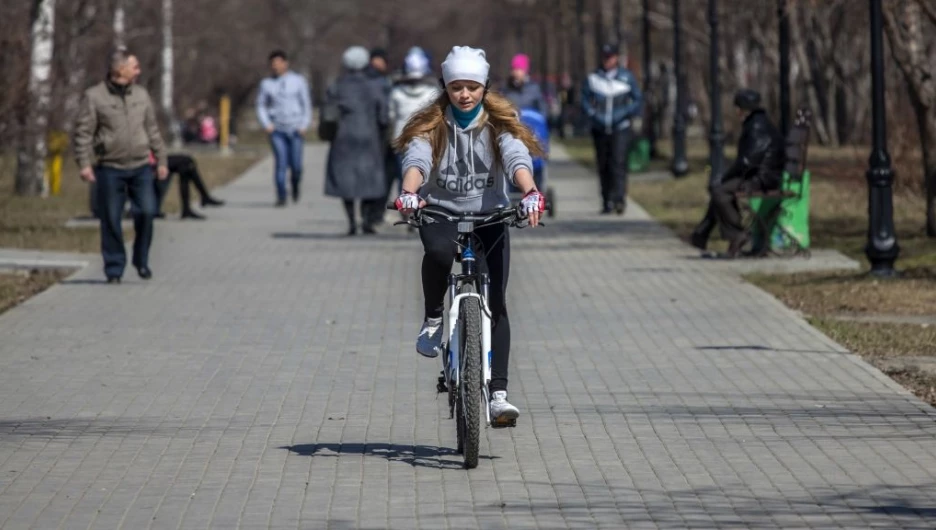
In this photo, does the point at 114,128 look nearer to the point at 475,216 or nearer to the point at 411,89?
the point at 411,89

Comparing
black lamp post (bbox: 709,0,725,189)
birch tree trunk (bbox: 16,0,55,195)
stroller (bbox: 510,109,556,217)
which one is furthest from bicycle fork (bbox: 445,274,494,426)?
black lamp post (bbox: 709,0,725,189)

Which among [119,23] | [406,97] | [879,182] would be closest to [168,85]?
[119,23]

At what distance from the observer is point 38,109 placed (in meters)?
23.1

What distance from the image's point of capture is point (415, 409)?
9188 mm

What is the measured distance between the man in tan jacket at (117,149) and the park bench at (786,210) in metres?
4.86

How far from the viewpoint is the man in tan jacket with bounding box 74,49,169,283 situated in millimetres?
14852

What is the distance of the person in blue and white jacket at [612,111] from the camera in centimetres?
2178

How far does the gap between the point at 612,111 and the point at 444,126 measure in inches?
553

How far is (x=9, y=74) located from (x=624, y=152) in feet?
21.8

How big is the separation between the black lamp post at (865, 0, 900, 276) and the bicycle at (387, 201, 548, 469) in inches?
294

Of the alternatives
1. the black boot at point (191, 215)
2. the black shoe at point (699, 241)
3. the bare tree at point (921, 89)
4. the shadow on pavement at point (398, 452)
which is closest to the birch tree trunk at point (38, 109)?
the black boot at point (191, 215)

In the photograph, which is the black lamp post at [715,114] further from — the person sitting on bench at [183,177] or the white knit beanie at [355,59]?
the person sitting on bench at [183,177]

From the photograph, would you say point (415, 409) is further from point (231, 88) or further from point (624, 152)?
point (231, 88)

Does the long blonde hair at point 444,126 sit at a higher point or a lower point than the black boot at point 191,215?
higher
